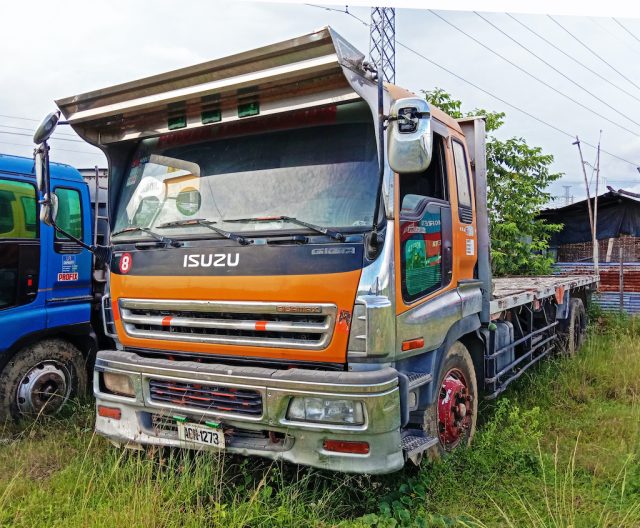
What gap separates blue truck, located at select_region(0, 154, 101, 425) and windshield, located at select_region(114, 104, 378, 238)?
1.50 metres

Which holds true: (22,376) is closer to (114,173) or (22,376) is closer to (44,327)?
(44,327)

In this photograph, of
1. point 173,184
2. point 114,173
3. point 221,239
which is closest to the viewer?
point 221,239

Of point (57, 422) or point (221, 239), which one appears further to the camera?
point (57, 422)

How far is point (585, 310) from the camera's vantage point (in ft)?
28.0

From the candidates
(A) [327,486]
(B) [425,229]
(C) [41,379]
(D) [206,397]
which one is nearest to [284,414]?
(D) [206,397]

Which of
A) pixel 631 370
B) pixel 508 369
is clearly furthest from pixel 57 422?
pixel 631 370

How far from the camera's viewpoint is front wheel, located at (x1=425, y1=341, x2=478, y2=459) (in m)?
3.45

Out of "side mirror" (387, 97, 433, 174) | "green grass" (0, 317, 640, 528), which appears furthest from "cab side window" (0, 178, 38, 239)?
"side mirror" (387, 97, 433, 174)

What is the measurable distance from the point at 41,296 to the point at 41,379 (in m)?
0.74

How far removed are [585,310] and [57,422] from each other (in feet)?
25.0

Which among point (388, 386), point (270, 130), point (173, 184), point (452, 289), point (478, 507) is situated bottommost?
point (478, 507)

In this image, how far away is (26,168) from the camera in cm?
478

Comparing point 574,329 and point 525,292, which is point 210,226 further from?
point 574,329

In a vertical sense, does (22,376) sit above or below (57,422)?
above
